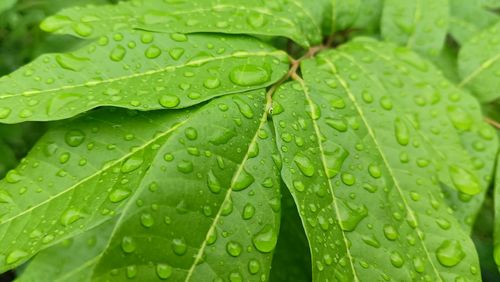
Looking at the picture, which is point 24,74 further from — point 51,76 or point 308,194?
point 308,194

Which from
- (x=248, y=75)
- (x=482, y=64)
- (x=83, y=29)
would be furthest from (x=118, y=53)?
(x=482, y=64)

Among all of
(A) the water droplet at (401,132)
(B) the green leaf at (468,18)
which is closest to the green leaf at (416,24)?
(B) the green leaf at (468,18)

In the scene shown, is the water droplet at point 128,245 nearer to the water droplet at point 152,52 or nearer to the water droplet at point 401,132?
the water droplet at point 152,52

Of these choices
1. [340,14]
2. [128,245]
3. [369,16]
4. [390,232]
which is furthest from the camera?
[369,16]

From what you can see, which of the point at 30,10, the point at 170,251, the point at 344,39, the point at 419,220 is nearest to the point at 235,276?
the point at 170,251

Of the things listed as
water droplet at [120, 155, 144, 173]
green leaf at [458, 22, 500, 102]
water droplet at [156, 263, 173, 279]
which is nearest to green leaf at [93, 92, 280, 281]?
water droplet at [156, 263, 173, 279]

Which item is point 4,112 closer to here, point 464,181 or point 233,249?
point 233,249

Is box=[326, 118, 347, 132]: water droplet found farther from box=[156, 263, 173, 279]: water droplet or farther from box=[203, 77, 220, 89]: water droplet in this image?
box=[156, 263, 173, 279]: water droplet
